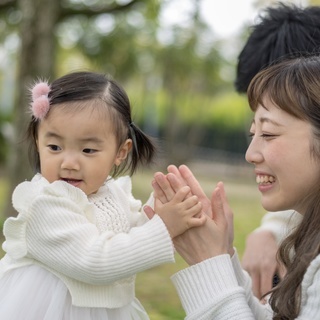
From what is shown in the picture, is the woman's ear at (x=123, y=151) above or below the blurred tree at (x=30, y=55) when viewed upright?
above

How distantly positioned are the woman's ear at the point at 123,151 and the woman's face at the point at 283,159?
43 cm

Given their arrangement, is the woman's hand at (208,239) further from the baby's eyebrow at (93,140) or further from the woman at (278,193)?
the baby's eyebrow at (93,140)

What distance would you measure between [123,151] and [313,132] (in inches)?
25.4

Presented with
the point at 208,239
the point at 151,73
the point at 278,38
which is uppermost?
the point at 278,38

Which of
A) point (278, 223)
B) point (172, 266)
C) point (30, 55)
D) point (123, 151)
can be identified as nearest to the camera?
point (123, 151)

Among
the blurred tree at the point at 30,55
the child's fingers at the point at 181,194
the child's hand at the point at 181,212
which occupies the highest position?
the child's fingers at the point at 181,194

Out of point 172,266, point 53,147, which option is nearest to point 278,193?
point 53,147

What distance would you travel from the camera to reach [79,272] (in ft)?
6.17

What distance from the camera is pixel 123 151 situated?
220cm

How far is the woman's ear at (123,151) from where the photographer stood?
2173mm

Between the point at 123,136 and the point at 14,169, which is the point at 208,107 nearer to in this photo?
the point at 14,169

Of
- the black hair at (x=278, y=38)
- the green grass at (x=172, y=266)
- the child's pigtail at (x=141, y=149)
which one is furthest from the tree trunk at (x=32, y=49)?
the child's pigtail at (x=141, y=149)

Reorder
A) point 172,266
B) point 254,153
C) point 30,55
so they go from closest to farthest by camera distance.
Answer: point 254,153, point 172,266, point 30,55

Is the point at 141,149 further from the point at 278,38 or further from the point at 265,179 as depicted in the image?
the point at 278,38
